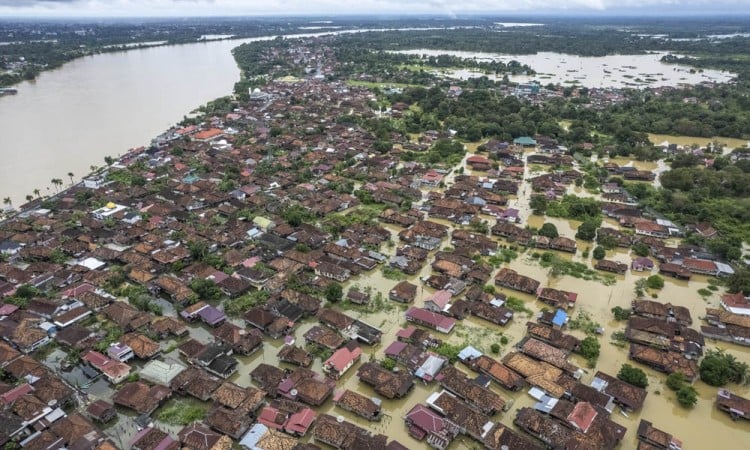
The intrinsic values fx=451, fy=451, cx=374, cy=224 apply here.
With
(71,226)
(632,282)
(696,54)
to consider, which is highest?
(696,54)

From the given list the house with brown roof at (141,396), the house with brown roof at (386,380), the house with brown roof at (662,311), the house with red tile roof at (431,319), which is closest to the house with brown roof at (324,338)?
the house with brown roof at (386,380)

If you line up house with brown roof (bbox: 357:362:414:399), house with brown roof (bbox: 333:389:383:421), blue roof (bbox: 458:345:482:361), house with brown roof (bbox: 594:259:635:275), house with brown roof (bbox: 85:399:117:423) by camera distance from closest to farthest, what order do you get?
house with brown roof (bbox: 85:399:117:423)
house with brown roof (bbox: 333:389:383:421)
house with brown roof (bbox: 357:362:414:399)
blue roof (bbox: 458:345:482:361)
house with brown roof (bbox: 594:259:635:275)

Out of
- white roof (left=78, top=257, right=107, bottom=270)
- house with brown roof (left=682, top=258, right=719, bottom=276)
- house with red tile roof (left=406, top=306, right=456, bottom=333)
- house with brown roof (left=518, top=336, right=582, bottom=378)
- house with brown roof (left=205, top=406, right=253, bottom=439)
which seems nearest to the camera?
house with brown roof (left=205, top=406, right=253, bottom=439)

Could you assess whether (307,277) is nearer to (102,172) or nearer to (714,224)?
(102,172)

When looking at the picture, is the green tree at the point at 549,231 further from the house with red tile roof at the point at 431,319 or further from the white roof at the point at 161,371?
the white roof at the point at 161,371

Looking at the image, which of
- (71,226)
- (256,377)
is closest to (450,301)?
(256,377)

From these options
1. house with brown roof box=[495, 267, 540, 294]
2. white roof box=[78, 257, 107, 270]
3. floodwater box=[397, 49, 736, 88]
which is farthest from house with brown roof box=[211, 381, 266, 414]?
floodwater box=[397, 49, 736, 88]

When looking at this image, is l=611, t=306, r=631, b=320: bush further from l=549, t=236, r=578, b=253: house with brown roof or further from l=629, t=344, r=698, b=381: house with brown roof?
l=549, t=236, r=578, b=253: house with brown roof
